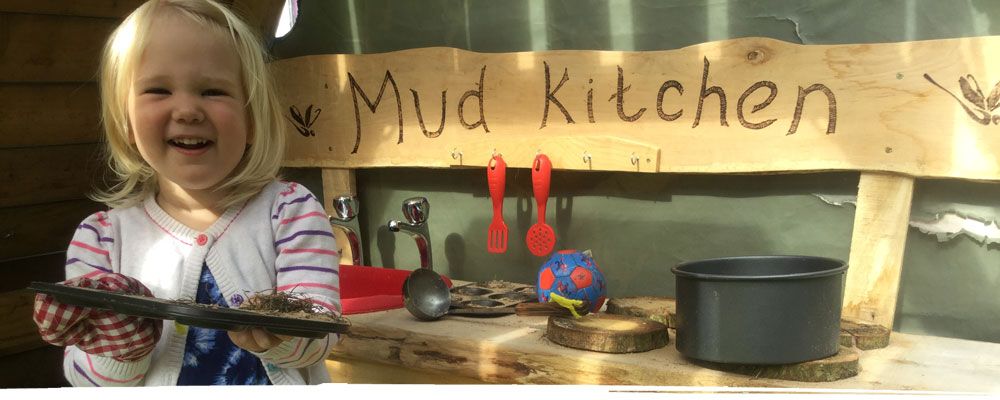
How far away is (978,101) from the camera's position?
4.14 ft

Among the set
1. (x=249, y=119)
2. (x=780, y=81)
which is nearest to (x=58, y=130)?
(x=249, y=119)

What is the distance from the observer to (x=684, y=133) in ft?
4.90

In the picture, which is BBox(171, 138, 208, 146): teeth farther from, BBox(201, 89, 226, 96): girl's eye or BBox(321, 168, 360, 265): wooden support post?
BBox(321, 168, 360, 265): wooden support post

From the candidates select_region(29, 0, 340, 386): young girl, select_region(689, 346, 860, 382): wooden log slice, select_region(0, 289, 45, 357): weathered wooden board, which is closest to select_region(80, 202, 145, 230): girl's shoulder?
select_region(29, 0, 340, 386): young girl

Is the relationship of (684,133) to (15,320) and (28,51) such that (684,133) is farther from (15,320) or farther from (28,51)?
(15,320)

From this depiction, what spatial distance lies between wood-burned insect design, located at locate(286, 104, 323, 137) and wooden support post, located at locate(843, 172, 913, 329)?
1.01 metres

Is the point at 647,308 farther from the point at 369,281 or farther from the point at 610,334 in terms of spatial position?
the point at 369,281

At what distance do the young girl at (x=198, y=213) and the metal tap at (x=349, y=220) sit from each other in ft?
2.85

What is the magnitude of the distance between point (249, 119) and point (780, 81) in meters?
0.77

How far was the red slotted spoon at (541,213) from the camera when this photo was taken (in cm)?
162

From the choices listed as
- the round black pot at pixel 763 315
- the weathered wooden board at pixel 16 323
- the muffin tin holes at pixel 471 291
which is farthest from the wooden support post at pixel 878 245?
the weathered wooden board at pixel 16 323

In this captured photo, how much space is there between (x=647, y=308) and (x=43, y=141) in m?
1.04

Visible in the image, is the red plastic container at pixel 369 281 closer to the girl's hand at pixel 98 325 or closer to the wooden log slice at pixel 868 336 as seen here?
the wooden log slice at pixel 868 336

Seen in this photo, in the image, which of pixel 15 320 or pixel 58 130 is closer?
pixel 58 130
